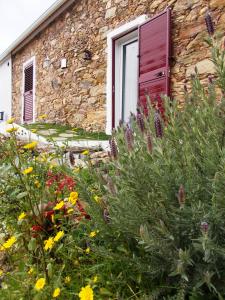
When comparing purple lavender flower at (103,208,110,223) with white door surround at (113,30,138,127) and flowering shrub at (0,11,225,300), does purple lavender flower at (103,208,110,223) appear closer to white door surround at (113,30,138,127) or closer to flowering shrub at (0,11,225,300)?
flowering shrub at (0,11,225,300)

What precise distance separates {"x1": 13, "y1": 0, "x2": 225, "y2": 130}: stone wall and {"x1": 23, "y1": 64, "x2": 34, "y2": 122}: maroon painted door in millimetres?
476

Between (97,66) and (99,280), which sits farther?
(97,66)

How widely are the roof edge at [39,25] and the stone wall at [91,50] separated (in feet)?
0.46

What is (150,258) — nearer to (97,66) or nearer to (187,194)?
(187,194)

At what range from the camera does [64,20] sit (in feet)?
33.6

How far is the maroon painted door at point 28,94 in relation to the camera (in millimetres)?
12602

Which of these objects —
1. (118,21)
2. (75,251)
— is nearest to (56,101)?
(118,21)

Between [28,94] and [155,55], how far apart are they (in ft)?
22.1

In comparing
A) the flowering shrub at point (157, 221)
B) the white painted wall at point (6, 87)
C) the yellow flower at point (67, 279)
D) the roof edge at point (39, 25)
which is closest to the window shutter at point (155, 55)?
the roof edge at point (39, 25)

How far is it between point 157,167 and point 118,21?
7147mm

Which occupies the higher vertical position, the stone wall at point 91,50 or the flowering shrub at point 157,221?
the stone wall at point 91,50

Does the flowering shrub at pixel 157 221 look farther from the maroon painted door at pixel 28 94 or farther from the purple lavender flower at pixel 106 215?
the maroon painted door at pixel 28 94

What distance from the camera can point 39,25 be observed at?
37.7ft

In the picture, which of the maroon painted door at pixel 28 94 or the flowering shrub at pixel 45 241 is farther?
the maroon painted door at pixel 28 94
